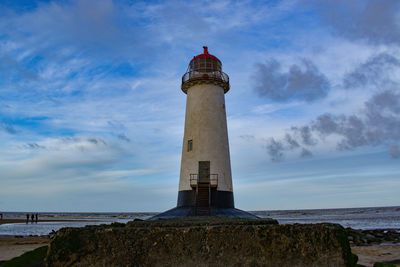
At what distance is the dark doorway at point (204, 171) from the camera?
15812 mm

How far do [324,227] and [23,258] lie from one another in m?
4.66

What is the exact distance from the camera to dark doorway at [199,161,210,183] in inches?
623

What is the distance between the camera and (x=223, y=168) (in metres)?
16.1

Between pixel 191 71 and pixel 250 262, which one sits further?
pixel 191 71

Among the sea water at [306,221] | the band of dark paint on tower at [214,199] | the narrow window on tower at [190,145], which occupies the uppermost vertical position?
the narrow window on tower at [190,145]

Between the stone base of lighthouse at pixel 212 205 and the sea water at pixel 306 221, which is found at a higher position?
the stone base of lighthouse at pixel 212 205

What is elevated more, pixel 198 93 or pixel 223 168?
pixel 198 93

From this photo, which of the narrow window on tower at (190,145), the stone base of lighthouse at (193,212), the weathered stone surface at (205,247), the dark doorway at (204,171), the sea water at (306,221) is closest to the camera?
the weathered stone surface at (205,247)

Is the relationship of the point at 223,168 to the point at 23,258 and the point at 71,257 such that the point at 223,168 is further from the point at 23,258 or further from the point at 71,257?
the point at 71,257

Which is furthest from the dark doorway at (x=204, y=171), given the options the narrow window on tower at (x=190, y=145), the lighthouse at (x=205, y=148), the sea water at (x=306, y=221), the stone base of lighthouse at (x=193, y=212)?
the sea water at (x=306, y=221)

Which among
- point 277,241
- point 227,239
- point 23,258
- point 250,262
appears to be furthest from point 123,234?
point 23,258

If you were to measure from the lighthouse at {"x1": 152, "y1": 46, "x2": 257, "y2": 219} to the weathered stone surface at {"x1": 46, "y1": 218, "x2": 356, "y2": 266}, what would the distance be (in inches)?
466

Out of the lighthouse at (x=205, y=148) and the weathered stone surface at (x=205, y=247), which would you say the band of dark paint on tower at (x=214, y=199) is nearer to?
the lighthouse at (x=205, y=148)

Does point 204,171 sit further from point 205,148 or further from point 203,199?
point 203,199
